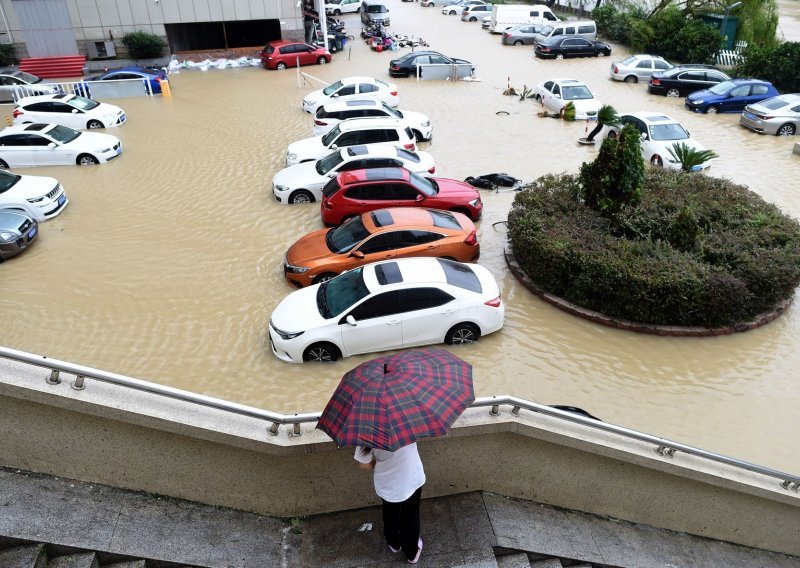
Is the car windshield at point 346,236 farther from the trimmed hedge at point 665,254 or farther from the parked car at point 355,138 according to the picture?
the parked car at point 355,138

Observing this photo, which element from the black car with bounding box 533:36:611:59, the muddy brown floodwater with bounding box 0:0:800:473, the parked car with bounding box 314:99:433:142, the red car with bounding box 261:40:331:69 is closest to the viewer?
the muddy brown floodwater with bounding box 0:0:800:473

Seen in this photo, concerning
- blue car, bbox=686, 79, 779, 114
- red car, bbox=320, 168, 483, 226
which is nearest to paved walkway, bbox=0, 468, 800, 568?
red car, bbox=320, 168, 483, 226

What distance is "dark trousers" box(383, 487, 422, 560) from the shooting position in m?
5.35

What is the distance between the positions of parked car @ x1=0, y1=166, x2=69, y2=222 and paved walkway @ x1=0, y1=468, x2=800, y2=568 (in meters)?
10.1

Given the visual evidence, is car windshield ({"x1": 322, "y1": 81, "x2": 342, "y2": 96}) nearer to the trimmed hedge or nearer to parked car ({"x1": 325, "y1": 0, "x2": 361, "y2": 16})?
the trimmed hedge

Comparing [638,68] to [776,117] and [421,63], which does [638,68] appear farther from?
[421,63]

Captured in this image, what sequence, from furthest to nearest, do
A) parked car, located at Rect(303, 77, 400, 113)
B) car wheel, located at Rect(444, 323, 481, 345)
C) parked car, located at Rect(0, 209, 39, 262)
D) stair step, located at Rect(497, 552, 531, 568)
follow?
parked car, located at Rect(303, 77, 400, 113), parked car, located at Rect(0, 209, 39, 262), car wheel, located at Rect(444, 323, 481, 345), stair step, located at Rect(497, 552, 531, 568)

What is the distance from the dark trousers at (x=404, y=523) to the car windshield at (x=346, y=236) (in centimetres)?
638

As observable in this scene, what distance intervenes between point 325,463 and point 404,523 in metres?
1.06

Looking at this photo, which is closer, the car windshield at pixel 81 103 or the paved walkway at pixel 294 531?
Result: the paved walkway at pixel 294 531

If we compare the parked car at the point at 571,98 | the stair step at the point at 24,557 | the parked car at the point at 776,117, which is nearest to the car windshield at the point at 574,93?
the parked car at the point at 571,98

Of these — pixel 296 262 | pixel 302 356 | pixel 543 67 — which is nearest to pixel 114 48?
pixel 543 67

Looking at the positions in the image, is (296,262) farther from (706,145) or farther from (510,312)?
(706,145)

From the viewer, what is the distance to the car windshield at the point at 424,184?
43.9 feet
